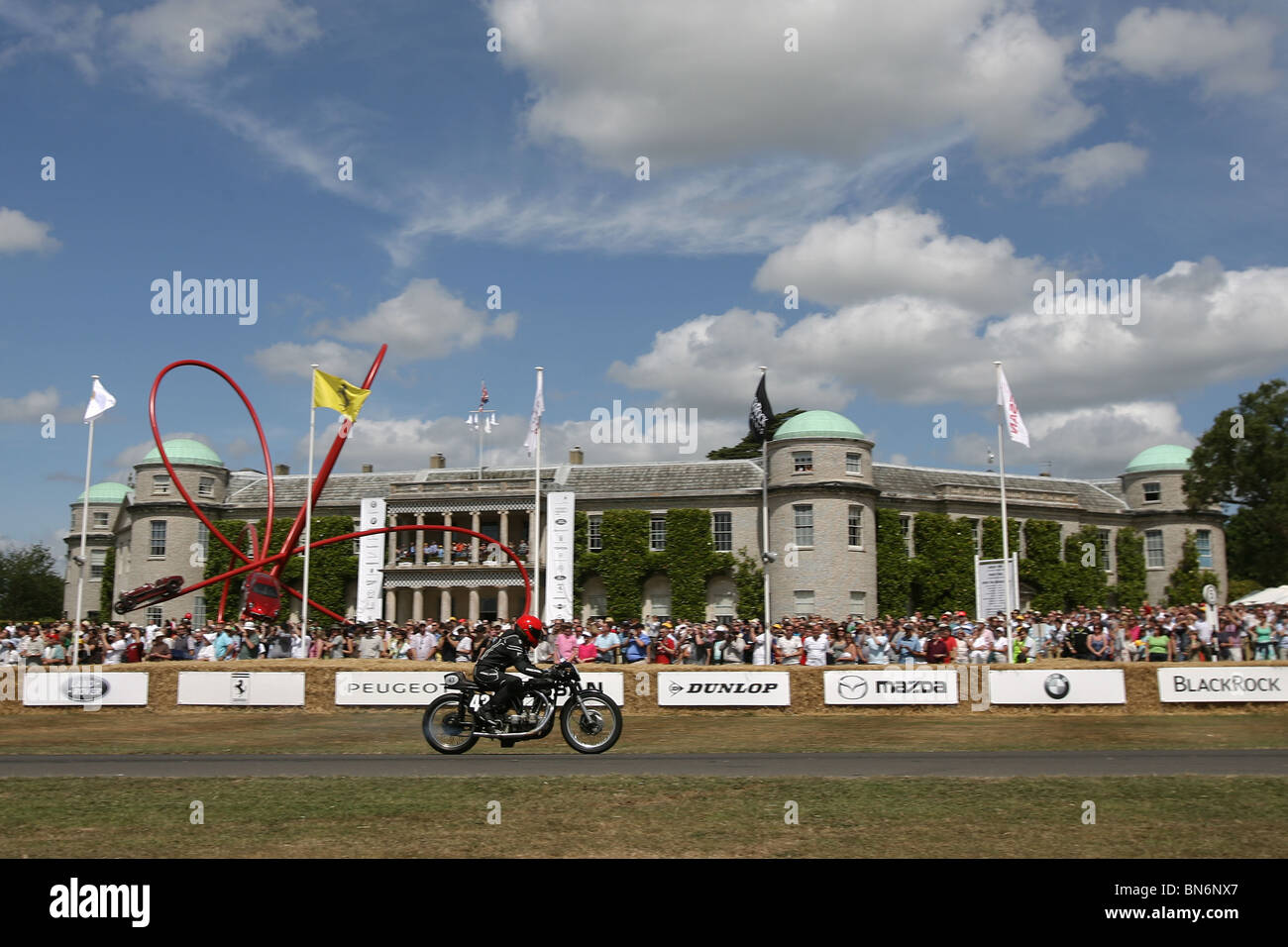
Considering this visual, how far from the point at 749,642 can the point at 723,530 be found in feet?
108

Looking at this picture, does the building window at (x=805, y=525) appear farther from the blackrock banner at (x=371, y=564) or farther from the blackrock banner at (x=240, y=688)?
the blackrock banner at (x=240, y=688)

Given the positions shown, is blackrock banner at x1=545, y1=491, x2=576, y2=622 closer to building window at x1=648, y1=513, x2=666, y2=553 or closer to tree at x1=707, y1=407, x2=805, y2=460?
building window at x1=648, y1=513, x2=666, y2=553

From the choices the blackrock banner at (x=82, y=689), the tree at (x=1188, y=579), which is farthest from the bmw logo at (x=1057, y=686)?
the tree at (x=1188, y=579)

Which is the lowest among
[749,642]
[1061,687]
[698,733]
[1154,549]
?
[698,733]

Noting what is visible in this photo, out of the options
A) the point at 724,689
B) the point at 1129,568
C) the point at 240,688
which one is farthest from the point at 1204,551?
the point at 240,688

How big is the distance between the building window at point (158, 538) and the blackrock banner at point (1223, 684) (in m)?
60.3

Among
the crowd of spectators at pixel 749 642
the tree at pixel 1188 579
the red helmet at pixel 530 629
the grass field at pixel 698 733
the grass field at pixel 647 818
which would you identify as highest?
the tree at pixel 1188 579

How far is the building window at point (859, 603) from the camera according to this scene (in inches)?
2270

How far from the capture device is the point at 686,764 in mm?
14648

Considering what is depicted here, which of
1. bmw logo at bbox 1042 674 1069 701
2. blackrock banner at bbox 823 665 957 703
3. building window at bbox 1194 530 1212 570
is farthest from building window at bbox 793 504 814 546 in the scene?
bmw logo at bbox 1042 674 1069 701

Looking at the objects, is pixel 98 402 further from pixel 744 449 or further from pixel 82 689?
pixel 744 449

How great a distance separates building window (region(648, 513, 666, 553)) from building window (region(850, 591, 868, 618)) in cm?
1090

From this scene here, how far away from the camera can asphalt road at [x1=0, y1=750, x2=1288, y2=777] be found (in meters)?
13.5

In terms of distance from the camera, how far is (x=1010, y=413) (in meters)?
34.7
